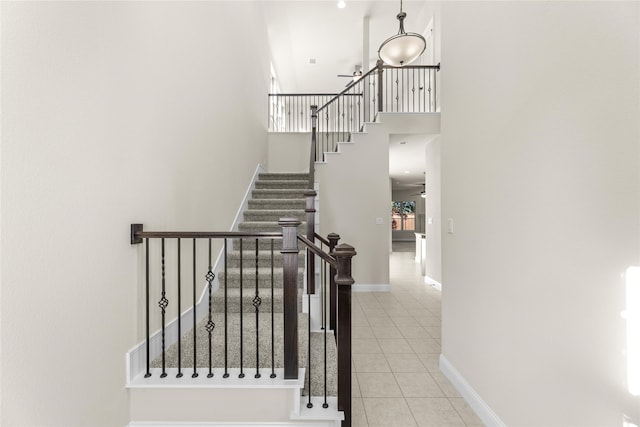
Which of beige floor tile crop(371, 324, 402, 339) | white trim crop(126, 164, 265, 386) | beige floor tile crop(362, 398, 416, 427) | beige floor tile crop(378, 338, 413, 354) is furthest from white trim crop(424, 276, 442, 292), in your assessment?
white trim crop(126, 164, 265, 386)

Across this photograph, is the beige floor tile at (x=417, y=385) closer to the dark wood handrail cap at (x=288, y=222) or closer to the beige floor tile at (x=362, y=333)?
the beige floor tile at (x=362, y=333)

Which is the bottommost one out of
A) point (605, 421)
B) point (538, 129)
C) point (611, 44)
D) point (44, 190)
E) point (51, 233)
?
point (605, 421)

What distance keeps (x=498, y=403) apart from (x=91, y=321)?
2.41 m

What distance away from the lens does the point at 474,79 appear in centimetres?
198

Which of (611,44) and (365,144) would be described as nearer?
(611,44)

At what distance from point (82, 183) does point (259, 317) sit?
5.92 ft

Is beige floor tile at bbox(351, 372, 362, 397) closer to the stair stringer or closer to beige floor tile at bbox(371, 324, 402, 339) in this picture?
beige floor tile at bbox(371, 324, 402, 339)

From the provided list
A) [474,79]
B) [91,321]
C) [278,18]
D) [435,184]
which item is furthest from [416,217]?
[91,321]

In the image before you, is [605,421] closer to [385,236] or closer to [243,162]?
[385,236]

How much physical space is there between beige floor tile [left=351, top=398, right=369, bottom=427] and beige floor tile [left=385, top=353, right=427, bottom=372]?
22.1 inches

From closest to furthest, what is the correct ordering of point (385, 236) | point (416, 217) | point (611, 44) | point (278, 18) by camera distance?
point (611, 44), point (385, 236), point (278, 18), point (416, 217)

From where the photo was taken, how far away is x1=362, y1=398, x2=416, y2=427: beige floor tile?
1814mm

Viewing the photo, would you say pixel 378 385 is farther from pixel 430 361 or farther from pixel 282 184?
pixel 282 184

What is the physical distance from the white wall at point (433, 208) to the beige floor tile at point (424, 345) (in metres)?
2.35
